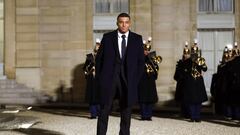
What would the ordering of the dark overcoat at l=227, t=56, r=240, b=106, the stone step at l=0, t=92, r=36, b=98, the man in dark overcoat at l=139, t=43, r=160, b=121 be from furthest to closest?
the stone step at l=0, t=92, r=36, b=98 < the man in dark overcoat at l=139, t=43, r=160, b=121 < the dark overcoat at l=227, t=56, r=240, b=106

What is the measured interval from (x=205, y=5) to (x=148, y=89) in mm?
6065

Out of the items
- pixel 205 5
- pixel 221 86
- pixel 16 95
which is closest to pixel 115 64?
pixel 221 86

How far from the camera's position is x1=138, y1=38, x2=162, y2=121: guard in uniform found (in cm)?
1222

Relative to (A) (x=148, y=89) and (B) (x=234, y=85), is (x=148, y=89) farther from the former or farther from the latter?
(B) (x=234, y=85)

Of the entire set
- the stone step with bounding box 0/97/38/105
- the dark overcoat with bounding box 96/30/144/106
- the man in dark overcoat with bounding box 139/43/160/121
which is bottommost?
the stone step with bounding box 0/97/38/105

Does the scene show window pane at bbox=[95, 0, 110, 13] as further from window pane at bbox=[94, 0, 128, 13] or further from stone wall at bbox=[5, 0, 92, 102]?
stone wall at bbox=[5, 0, 92, 102]

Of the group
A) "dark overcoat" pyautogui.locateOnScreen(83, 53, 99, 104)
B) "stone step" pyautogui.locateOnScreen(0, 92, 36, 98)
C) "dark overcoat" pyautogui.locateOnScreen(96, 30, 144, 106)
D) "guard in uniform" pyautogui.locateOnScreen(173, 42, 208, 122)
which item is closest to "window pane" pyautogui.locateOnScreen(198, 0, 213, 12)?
"guard in uniform" pyautogui.locateOnScreen(173, 42, 208, 122)

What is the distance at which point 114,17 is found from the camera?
17578 mm

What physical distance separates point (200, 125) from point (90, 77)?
9.87 feet

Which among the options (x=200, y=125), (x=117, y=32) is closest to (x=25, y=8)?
(x=200, y=125)

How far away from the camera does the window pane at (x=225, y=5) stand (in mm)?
17547

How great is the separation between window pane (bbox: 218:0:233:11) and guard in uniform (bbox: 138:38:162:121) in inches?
225

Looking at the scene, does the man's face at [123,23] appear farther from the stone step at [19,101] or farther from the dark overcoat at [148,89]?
the stone step at [19,101]

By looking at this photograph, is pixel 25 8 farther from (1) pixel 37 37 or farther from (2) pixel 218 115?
(2) pixel 218 115
